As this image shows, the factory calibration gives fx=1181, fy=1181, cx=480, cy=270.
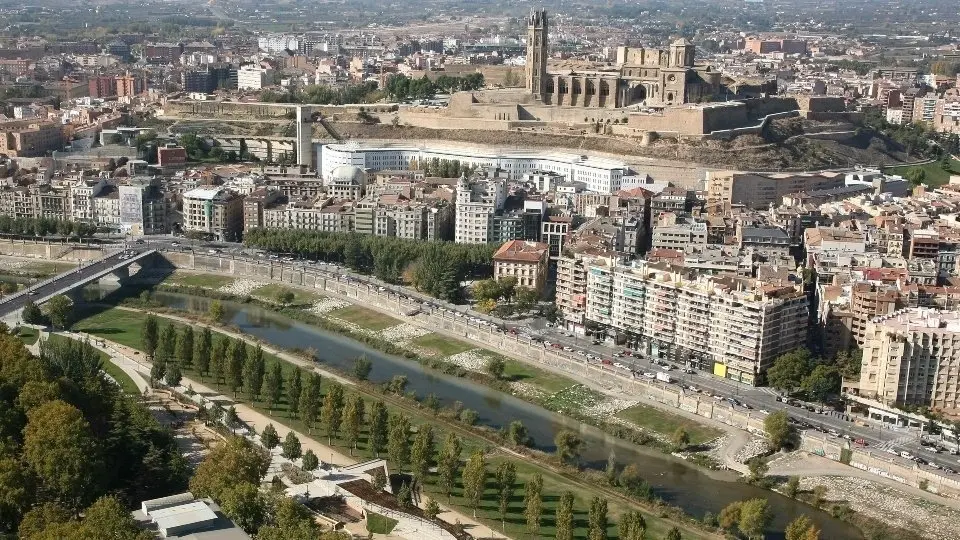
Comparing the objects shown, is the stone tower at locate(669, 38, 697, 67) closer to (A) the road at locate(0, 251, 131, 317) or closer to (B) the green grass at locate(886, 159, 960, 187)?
(B) the green grass at locate(886, 159, 960, 187)

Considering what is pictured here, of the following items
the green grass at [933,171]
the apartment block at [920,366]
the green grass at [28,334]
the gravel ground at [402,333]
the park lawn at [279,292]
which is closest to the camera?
the apartment block at [920,366]

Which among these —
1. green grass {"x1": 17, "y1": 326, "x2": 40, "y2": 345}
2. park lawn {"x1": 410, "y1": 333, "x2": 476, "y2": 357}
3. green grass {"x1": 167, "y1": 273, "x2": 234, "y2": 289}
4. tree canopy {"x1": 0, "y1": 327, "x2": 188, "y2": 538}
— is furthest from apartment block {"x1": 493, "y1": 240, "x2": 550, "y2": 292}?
tree canopy {"x1": 0, "y1": 327, "x2": 188, "y2": 538}

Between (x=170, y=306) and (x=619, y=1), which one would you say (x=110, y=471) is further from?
(x=619, y=1)

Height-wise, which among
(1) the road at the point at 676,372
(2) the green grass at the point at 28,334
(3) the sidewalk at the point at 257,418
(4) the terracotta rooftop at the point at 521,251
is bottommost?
(3) the sidewalk at the point at 257,418

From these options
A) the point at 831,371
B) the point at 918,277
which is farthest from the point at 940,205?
the point at 831,371

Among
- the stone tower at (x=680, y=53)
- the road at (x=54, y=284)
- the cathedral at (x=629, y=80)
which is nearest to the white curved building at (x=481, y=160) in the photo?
the cathedral at (x=629, y=80)

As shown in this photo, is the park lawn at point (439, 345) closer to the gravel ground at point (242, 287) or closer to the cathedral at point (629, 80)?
the gravel ground at point (242, 287)
